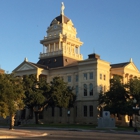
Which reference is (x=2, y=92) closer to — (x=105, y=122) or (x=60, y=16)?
(x=105, y=122)

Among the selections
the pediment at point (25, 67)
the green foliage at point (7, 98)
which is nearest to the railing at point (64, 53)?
the pediment at point (25, 67)

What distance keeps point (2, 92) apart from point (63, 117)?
4352 cm

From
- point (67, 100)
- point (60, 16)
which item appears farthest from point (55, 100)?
point (60, 16)

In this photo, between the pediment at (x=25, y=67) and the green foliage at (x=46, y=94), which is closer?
the green foliage at (x=46, y=94)

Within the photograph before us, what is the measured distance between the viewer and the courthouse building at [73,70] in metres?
73.9

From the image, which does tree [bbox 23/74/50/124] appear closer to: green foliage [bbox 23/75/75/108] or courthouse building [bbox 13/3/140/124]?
green foliage [bbox 23/75/75/108]

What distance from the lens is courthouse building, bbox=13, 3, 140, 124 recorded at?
73875 mm

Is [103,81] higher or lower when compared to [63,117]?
higher

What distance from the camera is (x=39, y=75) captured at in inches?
3290

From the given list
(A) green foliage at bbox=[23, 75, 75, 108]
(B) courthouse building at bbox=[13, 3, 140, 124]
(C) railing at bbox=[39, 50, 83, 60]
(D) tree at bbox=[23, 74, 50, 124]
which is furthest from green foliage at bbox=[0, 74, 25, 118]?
(C) railing at bbox=[39, 50, 83, 60]

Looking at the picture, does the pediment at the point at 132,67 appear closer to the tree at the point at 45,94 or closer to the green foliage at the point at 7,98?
the tree at the point at 45,94

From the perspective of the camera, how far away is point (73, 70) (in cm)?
7912

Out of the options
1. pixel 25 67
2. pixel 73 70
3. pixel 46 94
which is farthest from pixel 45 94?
pixel 25 67

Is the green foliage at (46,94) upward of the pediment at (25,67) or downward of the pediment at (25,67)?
downward
